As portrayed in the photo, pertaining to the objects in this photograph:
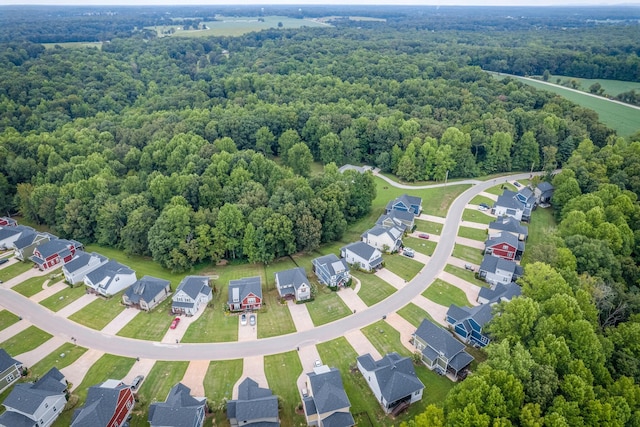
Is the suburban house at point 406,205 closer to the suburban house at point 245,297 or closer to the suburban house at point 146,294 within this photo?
the suburban house at point 245,297

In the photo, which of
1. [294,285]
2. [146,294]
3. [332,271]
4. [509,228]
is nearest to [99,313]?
[146,294]

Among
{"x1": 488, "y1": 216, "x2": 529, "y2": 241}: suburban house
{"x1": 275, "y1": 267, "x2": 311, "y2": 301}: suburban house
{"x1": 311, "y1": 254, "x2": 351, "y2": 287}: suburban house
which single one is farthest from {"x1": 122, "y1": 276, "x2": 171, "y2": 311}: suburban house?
{"x1": 488, "y1": 216, "x2": 529, "y2": 241}: suburban house

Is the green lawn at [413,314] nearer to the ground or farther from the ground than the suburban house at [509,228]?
nearer to the ground

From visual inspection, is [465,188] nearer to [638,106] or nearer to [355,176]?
[355,176]

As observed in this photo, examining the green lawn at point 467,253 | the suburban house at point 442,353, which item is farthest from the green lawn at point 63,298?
the green lawn at point 467,253

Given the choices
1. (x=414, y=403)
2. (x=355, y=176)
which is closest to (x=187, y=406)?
(x=414, y=403)

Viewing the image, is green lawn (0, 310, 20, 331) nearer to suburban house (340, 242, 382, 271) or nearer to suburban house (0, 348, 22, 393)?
suburban house (0, 348, 22, 393)

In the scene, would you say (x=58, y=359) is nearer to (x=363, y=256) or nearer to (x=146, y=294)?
(x=146, y=294)

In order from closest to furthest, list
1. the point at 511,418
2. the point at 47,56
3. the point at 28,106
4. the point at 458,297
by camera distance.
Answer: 1. the point at 511,418
2. the point at 458,297
3. the point at 28,106
4. the point at 47,56
